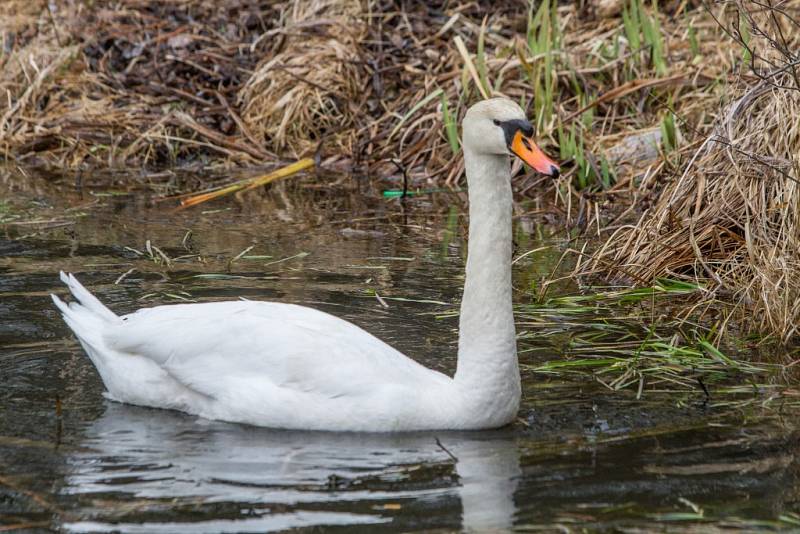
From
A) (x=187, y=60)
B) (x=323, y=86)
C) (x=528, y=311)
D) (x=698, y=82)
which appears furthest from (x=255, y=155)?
(x=528, y=311)

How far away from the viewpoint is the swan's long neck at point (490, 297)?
17.0ft

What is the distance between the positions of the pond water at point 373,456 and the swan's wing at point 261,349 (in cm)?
21

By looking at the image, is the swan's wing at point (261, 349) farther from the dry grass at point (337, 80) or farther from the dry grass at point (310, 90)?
the dry grass at point (310, 90)

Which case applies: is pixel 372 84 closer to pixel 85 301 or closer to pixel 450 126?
pixel 450 126

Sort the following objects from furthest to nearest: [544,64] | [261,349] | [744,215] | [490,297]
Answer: [544,64]
[744,215]
[261,349]
[490,297]

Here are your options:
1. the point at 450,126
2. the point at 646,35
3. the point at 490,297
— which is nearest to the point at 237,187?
the point at 450,126

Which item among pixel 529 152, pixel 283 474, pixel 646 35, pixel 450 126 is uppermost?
pixel 646 35

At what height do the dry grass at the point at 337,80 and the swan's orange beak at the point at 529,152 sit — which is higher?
the dry grass at the point at 337,80

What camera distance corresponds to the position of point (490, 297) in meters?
5.23

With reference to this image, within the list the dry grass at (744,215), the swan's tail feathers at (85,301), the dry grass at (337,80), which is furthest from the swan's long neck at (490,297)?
the dry grass at (337,80)

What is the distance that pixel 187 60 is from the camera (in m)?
13.4

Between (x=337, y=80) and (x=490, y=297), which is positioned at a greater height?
(x=337, y=80)

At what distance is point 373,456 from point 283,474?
38cm

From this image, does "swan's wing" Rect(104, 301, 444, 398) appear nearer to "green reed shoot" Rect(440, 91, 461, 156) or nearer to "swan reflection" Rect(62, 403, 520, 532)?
"swan reflection" Rect(62, 403, 520, 532)
